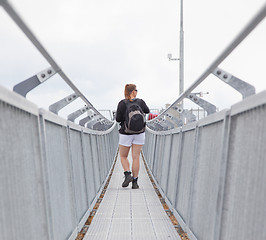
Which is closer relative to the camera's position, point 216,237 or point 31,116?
point 31,116

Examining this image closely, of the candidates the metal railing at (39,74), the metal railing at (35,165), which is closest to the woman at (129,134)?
the metal railing at (39,74)

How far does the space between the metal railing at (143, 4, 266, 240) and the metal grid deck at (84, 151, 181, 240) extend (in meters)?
0.51

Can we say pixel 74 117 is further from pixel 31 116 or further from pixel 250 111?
pixel 250 111

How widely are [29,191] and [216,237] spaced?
1.16m

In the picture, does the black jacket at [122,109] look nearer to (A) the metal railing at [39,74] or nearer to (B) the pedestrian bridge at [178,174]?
(B) the pedestrian bridge at [178,174]

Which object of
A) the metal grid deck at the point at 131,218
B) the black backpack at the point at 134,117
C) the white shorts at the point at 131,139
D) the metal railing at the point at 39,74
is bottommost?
the metal grid deck at the point at 131,218

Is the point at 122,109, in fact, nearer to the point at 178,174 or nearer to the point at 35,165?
the point at 178,174

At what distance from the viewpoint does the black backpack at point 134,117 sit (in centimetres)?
624

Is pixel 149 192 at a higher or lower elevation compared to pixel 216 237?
lower

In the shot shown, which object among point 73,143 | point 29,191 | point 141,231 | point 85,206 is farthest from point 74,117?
point 29,191

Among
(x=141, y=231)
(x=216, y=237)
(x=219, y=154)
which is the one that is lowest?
(x=141, y=231)

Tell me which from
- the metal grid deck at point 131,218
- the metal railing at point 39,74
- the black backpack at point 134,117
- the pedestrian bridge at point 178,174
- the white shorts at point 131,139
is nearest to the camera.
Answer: the metal railing at point 39,74

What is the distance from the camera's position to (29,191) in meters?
2.18

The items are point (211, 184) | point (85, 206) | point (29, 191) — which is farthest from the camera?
point (85, 206)
